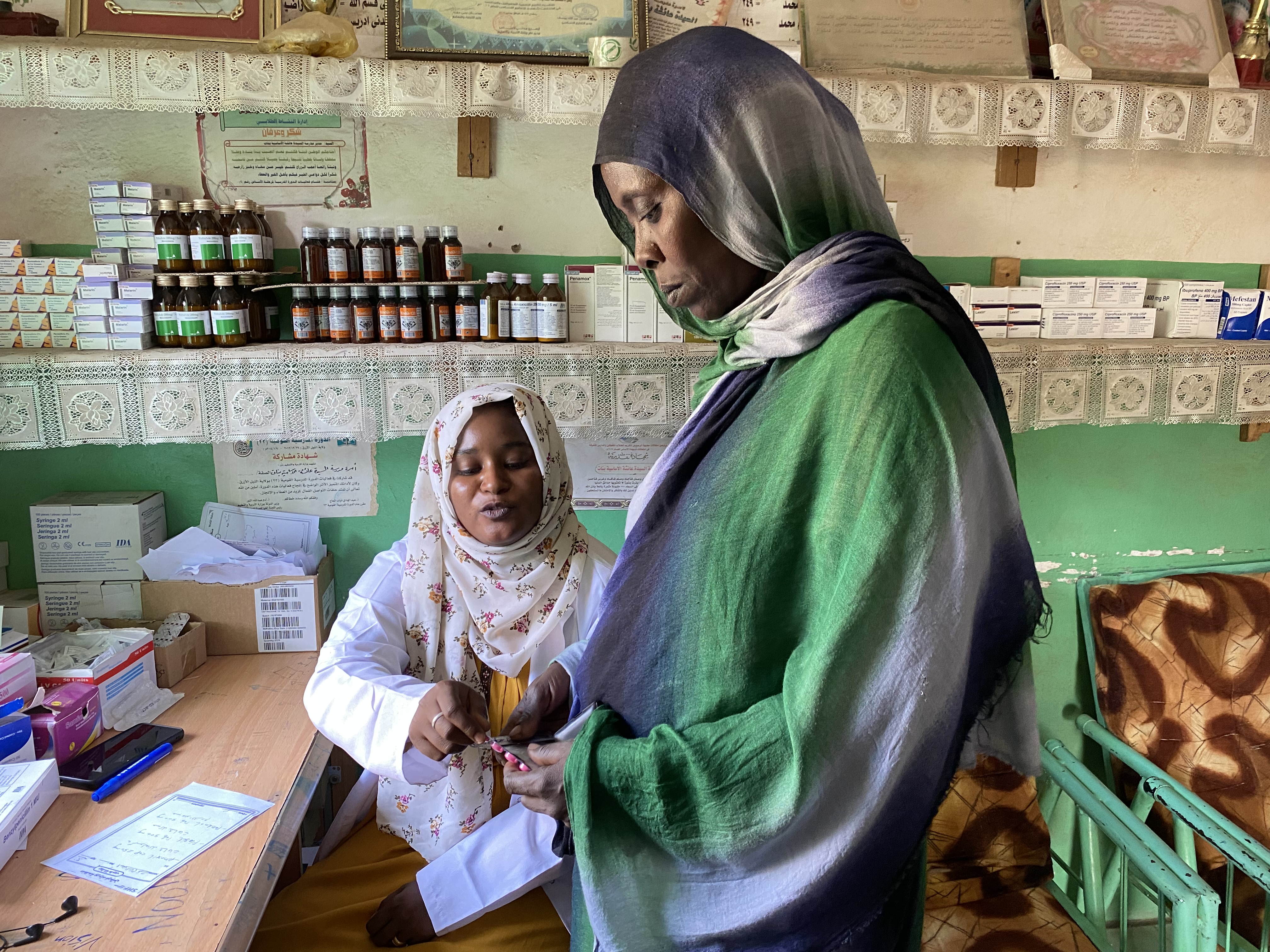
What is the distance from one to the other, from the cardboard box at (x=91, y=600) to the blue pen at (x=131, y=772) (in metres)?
0.57

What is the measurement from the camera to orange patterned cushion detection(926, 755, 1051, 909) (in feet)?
6.34

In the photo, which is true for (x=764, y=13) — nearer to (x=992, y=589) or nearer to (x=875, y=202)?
(x=875, y=202)

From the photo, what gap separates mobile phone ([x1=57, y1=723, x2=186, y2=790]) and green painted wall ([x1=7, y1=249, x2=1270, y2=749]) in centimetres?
66

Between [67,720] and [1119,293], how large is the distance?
7.90 feet

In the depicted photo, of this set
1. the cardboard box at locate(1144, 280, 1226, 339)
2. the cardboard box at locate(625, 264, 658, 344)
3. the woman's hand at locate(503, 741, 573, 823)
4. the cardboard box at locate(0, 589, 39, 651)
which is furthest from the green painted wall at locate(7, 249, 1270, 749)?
the woman's hand at locate(503, 741, 573, 823)

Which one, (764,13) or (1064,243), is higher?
(764,13)

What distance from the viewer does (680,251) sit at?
0.88 meters

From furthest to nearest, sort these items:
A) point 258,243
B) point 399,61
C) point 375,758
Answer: point 258,243 → point 399,61 → point 375,758

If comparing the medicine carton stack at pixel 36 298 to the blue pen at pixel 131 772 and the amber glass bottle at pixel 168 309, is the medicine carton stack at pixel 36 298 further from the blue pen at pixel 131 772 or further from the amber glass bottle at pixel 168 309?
the blue pen at pixel 131 772

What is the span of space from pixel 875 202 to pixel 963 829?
63.1 inches

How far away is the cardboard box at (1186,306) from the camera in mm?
2178

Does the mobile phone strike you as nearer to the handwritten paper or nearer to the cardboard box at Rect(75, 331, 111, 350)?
the cardboard box at Rect(75, 331, 111, 350)

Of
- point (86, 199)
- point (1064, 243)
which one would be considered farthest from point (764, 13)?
point (86, 199)

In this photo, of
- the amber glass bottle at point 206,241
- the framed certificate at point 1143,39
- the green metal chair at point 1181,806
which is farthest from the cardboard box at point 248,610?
the framed certificate at point 1143,39
